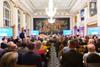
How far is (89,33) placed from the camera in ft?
51.8

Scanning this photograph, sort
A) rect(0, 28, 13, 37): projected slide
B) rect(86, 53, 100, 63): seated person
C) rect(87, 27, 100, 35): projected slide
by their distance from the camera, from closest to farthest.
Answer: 1. rect(86, 53, 100, 63): seated person
2. rect(0, 28, 13, 37): projected slide
3. rect(87, 27, 100, 35): projected slide

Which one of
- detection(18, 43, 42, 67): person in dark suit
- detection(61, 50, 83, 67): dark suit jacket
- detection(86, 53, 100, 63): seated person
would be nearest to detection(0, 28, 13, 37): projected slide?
detection(18, 43, 42, 67): person in dark suit

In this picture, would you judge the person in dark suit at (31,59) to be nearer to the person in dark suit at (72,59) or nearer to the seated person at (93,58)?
the person in dark suit at (72,59)

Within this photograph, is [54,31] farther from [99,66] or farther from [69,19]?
[99,66]

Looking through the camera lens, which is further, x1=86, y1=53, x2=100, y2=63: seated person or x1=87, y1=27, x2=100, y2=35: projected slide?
x1=87, y1=27, x2=100, y2=35: projected slide

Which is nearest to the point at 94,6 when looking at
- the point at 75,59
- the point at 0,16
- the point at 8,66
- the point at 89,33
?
the point at 89,33

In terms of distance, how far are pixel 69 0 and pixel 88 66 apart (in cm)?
2187

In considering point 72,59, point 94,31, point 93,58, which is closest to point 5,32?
point 94,31

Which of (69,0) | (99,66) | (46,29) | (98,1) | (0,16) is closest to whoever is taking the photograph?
(99,66)

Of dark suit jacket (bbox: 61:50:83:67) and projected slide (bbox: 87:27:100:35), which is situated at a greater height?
projected slide (bbox: 87:27:100:35)

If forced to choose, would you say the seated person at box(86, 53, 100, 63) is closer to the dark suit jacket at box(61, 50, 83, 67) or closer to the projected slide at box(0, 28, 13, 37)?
the dark suit jacket at box(61, 50, 83, 67)

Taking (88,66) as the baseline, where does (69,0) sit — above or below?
above

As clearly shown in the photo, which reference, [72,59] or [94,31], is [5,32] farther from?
[72,59]

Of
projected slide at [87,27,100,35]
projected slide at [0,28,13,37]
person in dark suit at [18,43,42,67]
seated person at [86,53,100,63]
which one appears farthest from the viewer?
projected slide at [87,27,100,35]
